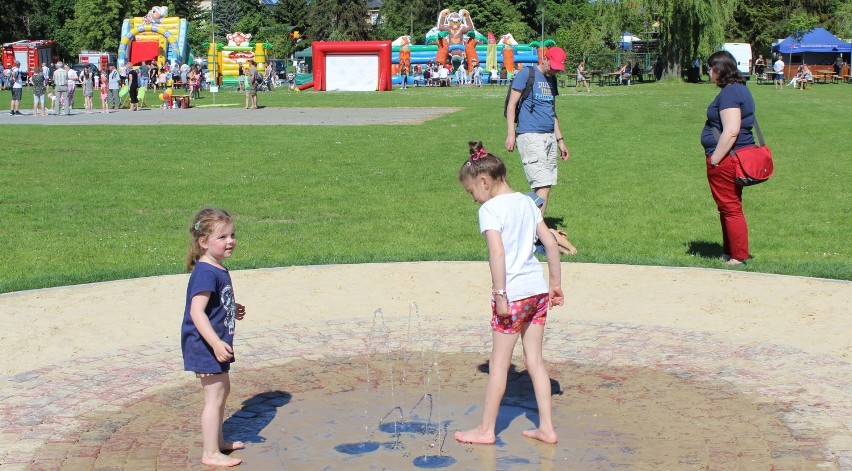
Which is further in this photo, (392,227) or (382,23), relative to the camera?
(382,23)

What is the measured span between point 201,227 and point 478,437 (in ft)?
5.83

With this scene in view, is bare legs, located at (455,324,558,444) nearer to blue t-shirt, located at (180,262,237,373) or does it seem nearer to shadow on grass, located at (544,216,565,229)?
blue t-shirt, located at (180,262,237,373)

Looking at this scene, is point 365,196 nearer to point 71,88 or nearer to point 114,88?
point 71,88

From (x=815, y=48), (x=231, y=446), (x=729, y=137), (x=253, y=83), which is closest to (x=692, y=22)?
(x=815, y=48)

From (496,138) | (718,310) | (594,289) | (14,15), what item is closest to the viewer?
(718,310)

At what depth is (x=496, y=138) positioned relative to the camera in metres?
23.4

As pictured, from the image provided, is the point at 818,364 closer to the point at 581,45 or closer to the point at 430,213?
the point at 430,213

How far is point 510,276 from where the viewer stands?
17.2 feet

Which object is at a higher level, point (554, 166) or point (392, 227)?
point (554, 166)

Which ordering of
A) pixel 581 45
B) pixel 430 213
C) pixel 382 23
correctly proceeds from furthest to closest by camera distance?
pixel 382 23 → pixel 581 45 → pixel 430 213

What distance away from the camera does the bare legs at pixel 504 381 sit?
535 centimetres

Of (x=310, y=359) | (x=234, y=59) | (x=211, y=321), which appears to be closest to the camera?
(x=211, y=321)

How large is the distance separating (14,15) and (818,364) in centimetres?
9067

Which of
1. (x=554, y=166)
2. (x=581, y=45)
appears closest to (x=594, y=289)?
(x=554, y=166)
